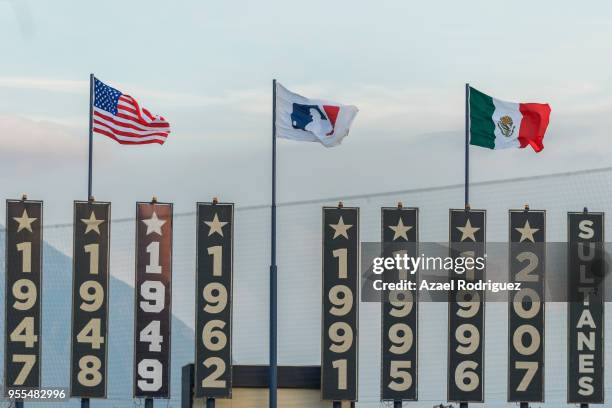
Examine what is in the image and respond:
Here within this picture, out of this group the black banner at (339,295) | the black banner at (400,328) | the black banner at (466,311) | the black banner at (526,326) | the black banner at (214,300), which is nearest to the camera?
the black banner at (214,300)

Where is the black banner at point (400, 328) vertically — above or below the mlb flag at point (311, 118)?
below

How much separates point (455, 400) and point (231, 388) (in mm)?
8396

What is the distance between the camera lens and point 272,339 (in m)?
53.2

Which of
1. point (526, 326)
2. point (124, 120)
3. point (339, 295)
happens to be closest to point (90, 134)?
point (124, 120)

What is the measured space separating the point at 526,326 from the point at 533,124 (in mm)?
7595

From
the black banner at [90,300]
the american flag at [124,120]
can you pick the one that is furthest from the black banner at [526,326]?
the black banner at [90,300]

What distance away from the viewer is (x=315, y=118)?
52.7m

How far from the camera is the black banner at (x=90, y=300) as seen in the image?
53.0 metres

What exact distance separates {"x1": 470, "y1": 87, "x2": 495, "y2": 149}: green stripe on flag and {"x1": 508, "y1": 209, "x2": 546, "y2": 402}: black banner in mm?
4306

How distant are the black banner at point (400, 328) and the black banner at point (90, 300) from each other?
1020 centimetres

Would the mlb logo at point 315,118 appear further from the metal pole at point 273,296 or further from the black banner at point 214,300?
the black banner at point 214,300

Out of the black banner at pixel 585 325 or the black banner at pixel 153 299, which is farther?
the black banner at pixel 585 325

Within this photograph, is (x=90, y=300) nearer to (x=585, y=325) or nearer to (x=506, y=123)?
(x=506, y=123)

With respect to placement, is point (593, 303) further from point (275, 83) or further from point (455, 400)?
point (275, 83)
